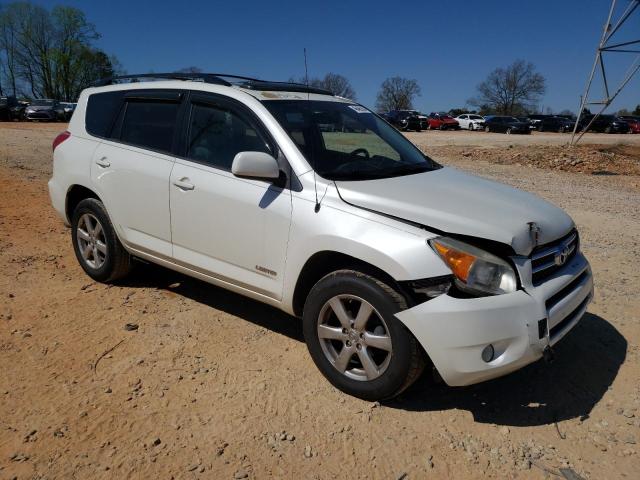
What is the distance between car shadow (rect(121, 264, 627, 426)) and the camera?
313 cm

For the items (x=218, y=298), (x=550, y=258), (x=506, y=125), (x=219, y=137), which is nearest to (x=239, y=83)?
→ (x=219, y=137)

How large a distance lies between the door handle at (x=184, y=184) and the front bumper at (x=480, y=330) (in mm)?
1807

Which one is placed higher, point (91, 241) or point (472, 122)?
point (91, 241)

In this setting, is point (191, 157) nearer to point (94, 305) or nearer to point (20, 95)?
point (94, 305)

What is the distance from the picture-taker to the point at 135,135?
434 cm

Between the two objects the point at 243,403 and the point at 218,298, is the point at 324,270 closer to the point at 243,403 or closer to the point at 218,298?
the point at 243,403

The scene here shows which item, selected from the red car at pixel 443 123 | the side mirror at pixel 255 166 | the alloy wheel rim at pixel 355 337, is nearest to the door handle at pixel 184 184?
the side mirror at pixel 255 166

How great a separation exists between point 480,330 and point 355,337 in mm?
731

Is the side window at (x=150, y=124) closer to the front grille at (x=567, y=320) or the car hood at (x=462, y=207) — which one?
the car hood at (x=462, y=207)

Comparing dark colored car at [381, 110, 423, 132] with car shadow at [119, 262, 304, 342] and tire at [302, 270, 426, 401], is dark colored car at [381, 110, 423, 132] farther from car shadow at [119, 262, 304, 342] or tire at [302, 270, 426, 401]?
tire at [302, 270, 426, 401]

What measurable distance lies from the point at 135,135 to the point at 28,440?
8.15 feet

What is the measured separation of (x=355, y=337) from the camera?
308 cm

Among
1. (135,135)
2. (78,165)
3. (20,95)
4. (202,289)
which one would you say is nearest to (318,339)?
(202,289)

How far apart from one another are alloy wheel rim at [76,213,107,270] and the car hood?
8.16 ft
